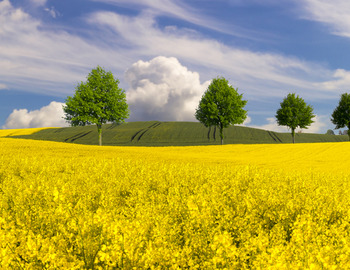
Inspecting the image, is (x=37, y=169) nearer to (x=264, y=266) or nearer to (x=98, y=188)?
(x=98, y=188)

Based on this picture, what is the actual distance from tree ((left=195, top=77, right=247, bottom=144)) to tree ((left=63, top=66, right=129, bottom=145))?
13.7 metres

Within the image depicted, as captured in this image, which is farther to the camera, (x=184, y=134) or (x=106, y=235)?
(x=184, y=134)

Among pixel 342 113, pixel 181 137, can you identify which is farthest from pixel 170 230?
pixel 342 113

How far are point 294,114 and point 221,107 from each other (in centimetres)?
1964

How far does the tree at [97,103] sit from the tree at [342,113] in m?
48.7

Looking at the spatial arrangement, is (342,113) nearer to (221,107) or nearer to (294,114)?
(294,114)

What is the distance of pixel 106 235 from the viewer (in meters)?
3.31

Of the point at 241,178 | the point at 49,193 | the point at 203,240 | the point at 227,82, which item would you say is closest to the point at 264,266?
the point at 203,240

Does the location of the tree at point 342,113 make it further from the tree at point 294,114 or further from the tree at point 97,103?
the tree at point 97,103

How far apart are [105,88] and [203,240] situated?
42.5 meters

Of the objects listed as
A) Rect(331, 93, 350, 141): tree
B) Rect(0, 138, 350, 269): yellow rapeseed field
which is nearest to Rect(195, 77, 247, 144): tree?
Rect(331, 93, 350, 141): tree

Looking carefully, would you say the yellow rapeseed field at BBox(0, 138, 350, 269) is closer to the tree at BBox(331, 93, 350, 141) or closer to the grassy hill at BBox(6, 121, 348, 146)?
the grassy hill at BBox(6, 121, 348, 146)

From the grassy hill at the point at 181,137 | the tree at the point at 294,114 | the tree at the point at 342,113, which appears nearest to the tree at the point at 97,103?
the grassy hill at the point at 181,137

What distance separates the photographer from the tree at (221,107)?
46.3 m
